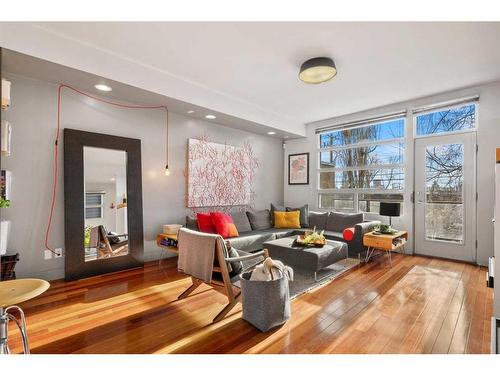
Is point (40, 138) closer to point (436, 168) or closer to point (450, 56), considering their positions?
point (450, 56)

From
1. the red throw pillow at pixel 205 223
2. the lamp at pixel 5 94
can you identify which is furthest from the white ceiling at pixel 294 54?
the red throw pillow at pixel 205 223

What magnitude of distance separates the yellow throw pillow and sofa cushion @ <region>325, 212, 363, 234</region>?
1.92 feet

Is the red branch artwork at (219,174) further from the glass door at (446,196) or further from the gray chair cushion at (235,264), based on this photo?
the glass door at (446,196)

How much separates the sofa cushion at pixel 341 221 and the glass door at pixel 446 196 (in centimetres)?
96

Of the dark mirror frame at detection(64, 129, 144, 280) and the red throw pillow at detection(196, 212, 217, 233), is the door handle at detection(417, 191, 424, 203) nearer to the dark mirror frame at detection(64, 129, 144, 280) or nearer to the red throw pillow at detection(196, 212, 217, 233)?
the red throw pillow at detection(196, 212, 217, 233)

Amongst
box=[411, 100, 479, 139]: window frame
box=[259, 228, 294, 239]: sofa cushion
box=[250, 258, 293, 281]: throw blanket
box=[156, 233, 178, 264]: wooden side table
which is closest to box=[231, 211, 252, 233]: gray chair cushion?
box=[259, 228, 294, 239]: sofa cushion

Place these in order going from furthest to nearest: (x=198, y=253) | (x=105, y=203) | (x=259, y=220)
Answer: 1. (x=259, y=220)
2. (x=105, y=203)
3. (x=198, y=253)

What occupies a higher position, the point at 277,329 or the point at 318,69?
the point at 318,69

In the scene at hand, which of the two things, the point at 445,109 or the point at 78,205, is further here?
the point at 445,109

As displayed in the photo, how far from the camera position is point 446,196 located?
13.6 ft

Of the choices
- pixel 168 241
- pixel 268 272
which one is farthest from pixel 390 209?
pixel 168 241

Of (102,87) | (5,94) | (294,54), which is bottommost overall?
(5,94)

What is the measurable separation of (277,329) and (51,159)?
313 cm

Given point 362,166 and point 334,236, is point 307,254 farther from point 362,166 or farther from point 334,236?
point 362,166
